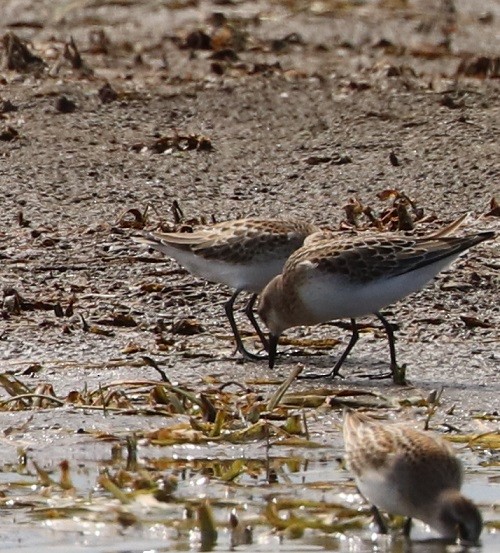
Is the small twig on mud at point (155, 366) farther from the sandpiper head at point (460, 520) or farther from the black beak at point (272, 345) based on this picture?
the sandpiper head at point (460, 520)

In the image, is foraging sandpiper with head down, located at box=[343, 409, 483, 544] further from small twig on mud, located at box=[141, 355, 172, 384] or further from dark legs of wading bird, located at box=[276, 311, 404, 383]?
dark legs of wading bird, located at box=[276, 311, 404, 383]

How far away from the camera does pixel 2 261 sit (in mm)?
10898

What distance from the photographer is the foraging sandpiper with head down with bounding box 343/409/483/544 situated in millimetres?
6125

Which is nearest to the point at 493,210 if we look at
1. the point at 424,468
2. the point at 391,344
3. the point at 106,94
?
the point at 391,344

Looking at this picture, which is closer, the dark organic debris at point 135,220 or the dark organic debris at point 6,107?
the dark organic debris at point 135,220

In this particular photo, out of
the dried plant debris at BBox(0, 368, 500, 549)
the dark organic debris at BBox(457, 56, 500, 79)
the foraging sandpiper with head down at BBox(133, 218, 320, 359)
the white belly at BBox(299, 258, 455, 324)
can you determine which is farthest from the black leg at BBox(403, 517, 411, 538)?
the dark organic debris at BBox(457, 56, 500, 79)

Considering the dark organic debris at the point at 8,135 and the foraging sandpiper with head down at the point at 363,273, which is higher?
the foraging sandpiper with head down at the point at 363,273

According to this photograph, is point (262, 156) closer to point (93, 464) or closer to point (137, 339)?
point (137, 339)

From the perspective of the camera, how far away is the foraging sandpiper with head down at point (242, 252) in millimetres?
9391

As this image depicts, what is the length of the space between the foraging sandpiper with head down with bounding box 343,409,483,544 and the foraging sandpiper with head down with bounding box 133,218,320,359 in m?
2.75

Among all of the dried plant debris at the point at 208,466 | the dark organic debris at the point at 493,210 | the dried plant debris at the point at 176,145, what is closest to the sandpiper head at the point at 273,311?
the dried plant debris at the point at 208,466

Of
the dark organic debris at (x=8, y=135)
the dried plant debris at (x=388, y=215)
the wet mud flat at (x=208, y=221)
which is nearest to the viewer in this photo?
the wet mud flat at (x=208, y=221)

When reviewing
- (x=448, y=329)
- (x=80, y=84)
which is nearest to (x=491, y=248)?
(x=448, y=329)

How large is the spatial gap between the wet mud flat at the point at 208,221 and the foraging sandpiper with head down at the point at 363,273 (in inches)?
14.4
